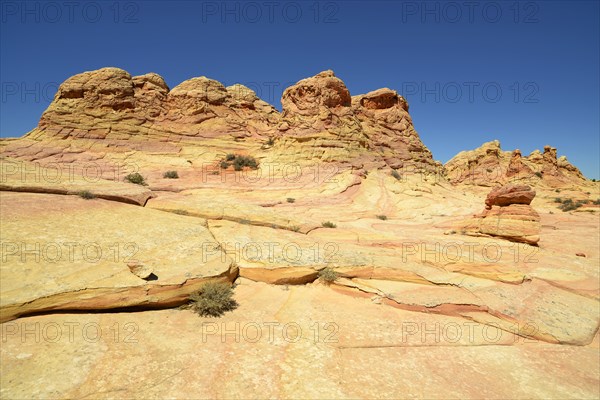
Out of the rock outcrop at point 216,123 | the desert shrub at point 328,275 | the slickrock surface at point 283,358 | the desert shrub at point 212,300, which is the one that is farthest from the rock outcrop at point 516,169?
the desert shrub at point 212,300

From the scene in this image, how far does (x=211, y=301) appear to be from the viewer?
18.0ft

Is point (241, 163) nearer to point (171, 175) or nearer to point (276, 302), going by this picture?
point (171, 175)

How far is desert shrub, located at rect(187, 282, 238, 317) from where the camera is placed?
543cm

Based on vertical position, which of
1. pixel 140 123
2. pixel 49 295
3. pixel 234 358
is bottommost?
pixel 234 358

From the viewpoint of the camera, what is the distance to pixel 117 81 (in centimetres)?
3303

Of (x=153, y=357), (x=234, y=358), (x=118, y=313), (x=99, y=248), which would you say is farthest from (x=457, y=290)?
(x=99, y=248)

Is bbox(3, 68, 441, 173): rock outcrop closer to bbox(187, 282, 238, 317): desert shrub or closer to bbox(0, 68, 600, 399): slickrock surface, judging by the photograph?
bbox(0, 68, 600, 399): slickrock surface

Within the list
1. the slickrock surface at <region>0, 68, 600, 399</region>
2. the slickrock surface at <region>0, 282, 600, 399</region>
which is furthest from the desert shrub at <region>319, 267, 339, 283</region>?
the slickrock surface at <region>0, 282, 600, 399</region>

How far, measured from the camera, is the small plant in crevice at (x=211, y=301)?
5.43m

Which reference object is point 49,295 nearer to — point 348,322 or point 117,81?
point 348,322

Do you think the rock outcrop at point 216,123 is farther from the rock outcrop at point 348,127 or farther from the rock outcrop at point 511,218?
the rock outcrop at point 511,218

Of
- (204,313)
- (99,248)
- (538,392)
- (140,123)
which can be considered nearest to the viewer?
(538,392)

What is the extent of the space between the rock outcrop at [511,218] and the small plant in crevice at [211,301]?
10.9 m

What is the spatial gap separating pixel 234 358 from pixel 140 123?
34177 millimetres
